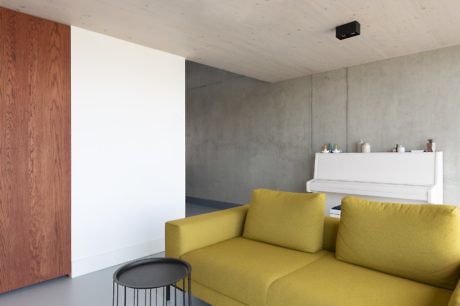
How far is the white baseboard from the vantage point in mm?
3164

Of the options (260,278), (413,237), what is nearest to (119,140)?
(260,278)

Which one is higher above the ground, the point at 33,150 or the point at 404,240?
the point at 33,150

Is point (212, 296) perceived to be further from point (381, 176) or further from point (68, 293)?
point (381, 176)

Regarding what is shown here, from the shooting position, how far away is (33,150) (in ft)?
9.47

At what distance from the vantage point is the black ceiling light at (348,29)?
3096 millimetres

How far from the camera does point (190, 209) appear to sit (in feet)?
21.7

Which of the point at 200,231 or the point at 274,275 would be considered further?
the point at 200,231

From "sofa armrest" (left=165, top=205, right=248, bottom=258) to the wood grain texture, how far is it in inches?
52.2

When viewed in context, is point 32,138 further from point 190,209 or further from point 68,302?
point 190,209

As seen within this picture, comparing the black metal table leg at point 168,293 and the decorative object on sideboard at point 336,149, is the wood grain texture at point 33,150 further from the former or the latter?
the decorative object on sideboard at point 336,149

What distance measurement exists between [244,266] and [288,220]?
0.62 meters

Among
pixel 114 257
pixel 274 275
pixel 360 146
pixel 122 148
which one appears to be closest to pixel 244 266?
pixel 274 275

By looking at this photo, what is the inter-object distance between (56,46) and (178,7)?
1339 millimetres

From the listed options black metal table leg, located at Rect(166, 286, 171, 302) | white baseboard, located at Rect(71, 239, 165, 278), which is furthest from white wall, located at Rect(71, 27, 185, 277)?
black metal table leg, located at Rect(166, 286, 171, 302)
